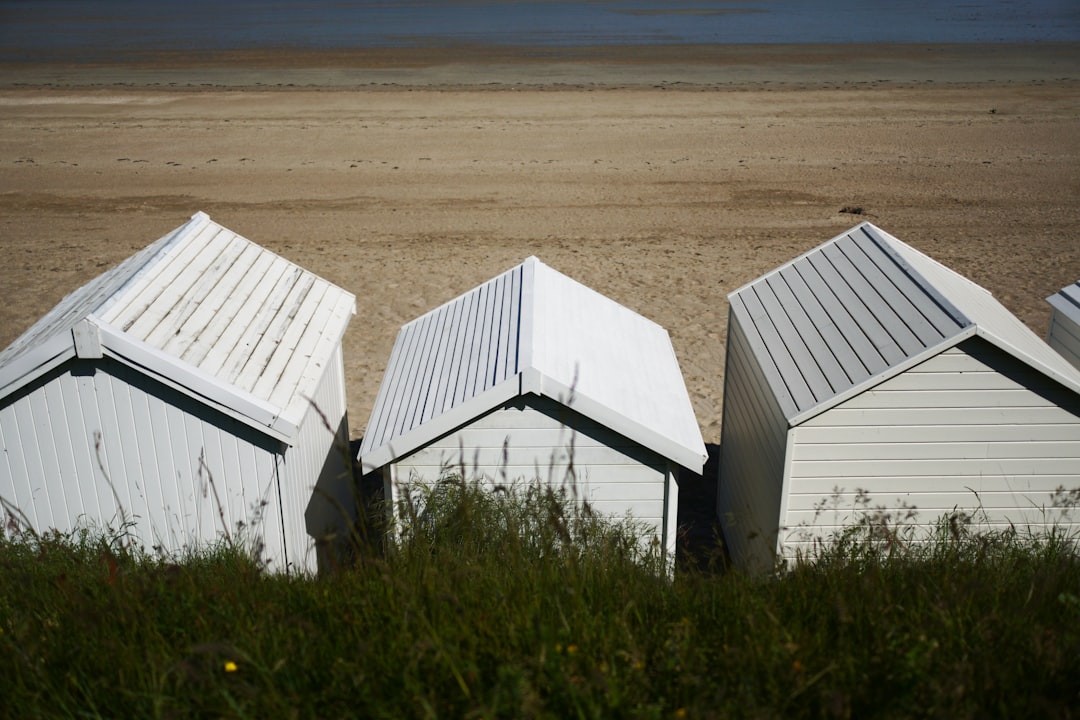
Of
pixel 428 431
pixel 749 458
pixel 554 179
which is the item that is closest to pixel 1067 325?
pixel 749 458

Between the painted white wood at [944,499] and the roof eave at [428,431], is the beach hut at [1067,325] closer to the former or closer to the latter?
the painted white wood at [944,499]

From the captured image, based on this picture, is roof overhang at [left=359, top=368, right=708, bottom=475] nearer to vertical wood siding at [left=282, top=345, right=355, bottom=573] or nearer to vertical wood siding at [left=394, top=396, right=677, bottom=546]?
vertical wood siding at [left=394, top=396, right=677, bottom=546]

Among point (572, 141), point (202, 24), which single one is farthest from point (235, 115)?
point (202, 24)

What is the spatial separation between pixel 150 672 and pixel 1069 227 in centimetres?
1968

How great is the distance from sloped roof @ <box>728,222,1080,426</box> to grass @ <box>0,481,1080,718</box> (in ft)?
7.92

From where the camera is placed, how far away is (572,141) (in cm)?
2656

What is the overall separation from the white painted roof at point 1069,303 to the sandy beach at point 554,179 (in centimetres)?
386

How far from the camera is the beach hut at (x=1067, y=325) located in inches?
364

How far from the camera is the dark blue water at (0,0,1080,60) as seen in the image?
49438 millimetres

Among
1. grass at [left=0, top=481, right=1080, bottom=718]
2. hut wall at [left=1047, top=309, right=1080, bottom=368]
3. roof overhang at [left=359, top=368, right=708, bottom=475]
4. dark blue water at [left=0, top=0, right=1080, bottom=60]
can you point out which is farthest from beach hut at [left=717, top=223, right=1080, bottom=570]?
dark blue water at [left=0, top=0, right=1080, bottom=60]

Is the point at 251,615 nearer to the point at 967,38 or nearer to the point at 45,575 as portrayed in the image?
the point at 45,575

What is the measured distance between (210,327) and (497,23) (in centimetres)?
5608

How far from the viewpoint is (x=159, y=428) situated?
24.0ft

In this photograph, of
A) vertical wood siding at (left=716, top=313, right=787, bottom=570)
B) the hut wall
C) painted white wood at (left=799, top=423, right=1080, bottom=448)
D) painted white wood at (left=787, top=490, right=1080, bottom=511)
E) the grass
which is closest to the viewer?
the grass
